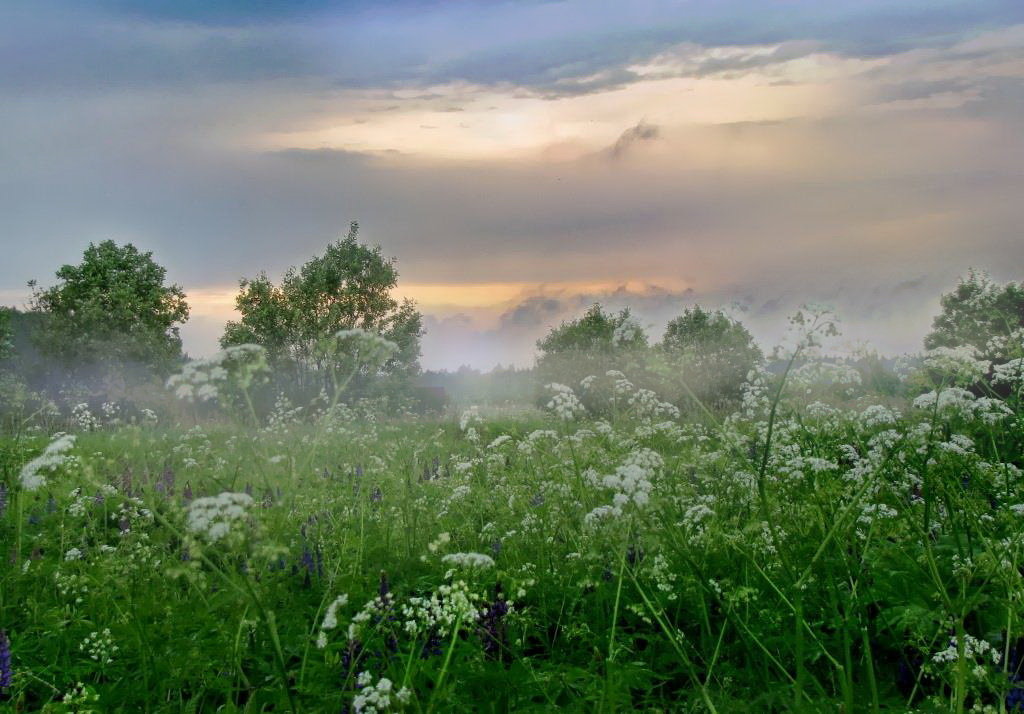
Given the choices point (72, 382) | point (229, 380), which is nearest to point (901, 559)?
point (229, 380)

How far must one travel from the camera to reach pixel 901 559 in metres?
5.25

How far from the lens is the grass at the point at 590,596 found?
389cm

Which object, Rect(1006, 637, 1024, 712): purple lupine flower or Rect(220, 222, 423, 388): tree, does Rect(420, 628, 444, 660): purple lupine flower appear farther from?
Rect(220, 222, 423, 388): tree

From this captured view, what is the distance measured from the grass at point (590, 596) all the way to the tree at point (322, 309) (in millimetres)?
42800

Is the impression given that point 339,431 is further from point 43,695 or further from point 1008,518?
point 1008,518

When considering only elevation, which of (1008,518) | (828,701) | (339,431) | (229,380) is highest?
(229,380)

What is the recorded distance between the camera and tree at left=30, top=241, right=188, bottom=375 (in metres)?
50.9

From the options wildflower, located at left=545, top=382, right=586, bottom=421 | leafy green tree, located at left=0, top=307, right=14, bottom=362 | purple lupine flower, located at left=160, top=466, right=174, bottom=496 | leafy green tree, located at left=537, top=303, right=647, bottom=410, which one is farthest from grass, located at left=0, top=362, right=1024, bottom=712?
leafy green tree, located at left=0, top=307, right=14, bottom=362

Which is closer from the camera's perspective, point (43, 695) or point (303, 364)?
point (43, 695)

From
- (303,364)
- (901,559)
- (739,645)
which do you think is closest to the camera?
(739,645)

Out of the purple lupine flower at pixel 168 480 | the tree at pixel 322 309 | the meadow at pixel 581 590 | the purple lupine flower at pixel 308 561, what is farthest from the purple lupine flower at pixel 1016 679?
the tree at pixel 322 309

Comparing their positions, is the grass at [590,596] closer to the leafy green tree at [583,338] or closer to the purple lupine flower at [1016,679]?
the purple lupine flower at [1016,679]

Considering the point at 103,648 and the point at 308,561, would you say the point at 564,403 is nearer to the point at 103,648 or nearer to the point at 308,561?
the point at 308,561

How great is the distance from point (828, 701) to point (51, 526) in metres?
8.59
